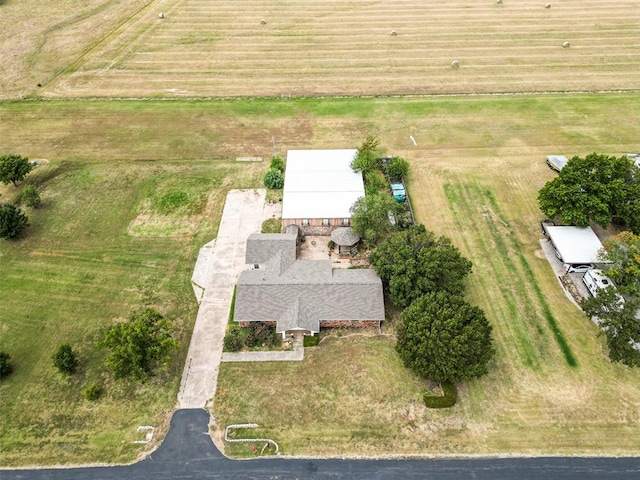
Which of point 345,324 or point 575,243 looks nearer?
point 345,324

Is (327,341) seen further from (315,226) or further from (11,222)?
(11,222)

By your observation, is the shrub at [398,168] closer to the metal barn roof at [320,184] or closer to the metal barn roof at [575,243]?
the metal barn roof at [320,184]

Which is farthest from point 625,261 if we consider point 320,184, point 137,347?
point 137,347

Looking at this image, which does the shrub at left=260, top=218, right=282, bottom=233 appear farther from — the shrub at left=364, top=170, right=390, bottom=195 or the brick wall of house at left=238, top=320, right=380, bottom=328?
the brick wall of house at left=238, top=320, right=380, bottom=328

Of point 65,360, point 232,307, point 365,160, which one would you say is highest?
point 365,160

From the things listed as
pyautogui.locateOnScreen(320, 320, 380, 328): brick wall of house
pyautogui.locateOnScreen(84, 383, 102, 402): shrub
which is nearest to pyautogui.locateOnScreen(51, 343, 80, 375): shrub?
pyautogui.locateOnScreen(84, 383, 102, 402): shrub

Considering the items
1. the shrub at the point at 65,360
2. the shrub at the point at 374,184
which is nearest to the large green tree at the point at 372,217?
the shrub at the point at 374,184
